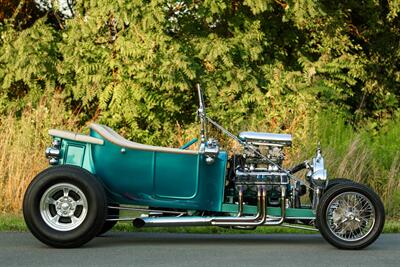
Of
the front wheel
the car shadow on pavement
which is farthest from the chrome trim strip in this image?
the front wheel

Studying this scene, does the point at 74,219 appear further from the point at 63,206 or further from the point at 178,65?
the point at 178,65

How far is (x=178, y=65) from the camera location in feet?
60.1

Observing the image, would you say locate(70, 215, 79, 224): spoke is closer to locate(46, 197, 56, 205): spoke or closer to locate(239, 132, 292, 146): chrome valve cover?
locate(46, 197, 56, 205): spoke

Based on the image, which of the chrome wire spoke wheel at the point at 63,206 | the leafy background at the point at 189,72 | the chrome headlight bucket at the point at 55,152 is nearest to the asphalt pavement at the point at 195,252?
the chrome wire spoke wheel at the point at 63,206

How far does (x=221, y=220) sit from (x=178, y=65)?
8049mm

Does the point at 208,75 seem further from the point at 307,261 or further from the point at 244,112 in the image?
the point at 307,261

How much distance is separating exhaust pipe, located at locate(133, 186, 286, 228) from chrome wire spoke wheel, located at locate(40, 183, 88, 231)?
561 millimetres

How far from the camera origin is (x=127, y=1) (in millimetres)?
18422

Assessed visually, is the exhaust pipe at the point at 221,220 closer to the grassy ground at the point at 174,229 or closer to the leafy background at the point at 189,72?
the grassy ground at the point at 174,229

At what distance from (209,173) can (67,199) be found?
4.71 feet

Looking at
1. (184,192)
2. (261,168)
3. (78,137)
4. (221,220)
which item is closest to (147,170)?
(184,192)

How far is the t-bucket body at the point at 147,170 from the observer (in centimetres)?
1068

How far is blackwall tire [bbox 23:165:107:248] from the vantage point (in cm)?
1026

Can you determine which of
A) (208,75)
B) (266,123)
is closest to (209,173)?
(266,123)
